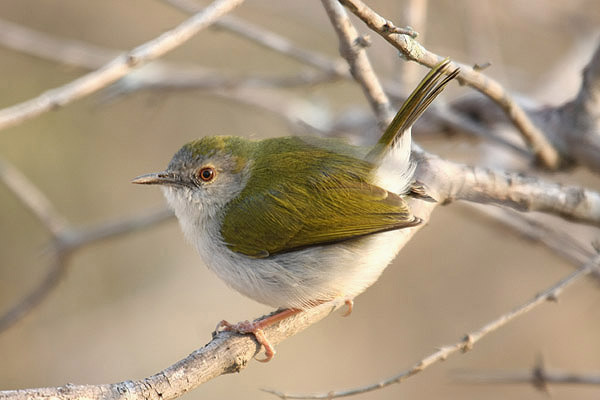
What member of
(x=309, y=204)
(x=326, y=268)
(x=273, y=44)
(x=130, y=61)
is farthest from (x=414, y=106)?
(x=130, y=61)

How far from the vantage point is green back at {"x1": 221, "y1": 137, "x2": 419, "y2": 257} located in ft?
11.0

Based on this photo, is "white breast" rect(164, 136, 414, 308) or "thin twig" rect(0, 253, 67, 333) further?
"thin twig" rect(0, 253, 67, 333)

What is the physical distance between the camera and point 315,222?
344 centimetres

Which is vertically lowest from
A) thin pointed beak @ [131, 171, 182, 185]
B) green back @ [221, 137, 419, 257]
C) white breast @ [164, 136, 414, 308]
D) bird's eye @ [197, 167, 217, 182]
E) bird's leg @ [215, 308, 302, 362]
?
bird's leg @ [215, 308, 302, 362]

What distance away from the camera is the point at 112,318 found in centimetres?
736

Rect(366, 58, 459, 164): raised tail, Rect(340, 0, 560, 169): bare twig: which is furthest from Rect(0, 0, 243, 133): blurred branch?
Rect(366, 58, 459, 164): raised tail

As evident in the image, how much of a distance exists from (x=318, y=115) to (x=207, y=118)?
3.64 m

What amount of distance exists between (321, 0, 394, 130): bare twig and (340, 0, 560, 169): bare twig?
0.42m

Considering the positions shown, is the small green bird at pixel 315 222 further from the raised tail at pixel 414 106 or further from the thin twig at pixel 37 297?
the thin twig at pixel 37 297

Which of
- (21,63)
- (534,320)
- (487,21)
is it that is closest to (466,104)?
(487,21)

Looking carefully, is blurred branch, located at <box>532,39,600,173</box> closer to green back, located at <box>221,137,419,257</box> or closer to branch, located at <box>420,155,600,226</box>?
branch, located at <box>420,155,600,226</box>

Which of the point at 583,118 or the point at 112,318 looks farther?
the point at 112,318

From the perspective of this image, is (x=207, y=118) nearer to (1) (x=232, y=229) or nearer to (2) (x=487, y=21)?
(2) (x=487, y=21)

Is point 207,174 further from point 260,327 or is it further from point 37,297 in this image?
point 37,297
